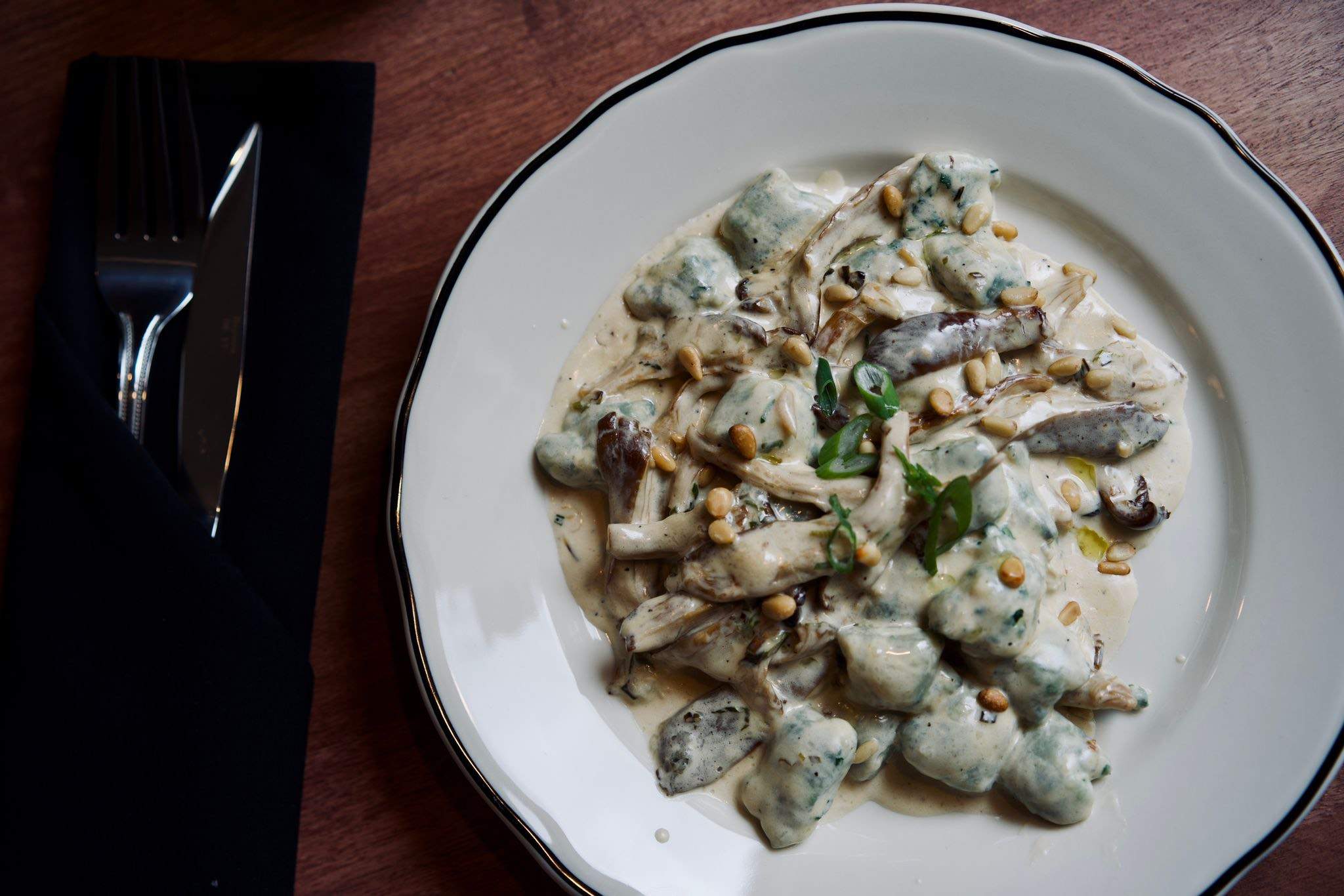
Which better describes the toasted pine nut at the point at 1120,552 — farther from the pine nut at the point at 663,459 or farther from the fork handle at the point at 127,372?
the fork handle at the point at 127,372

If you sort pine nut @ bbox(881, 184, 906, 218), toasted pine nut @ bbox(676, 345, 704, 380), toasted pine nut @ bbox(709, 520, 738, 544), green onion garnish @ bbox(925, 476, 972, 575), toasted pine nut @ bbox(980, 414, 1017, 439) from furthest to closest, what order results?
pine nut @ bbox(881, 184, 906, 218), toasted pine nut @ bbox(676, 345, 704, 380), toasted pine nut @ bbox(980, 414, 1017, 439), toasted pine nut @ bbox(709, 520, 738, 544), green onion garnish @ bbox(925, 476, 972, 575)

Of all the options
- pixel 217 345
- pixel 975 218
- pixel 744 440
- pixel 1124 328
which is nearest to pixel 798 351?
pixel 744 440

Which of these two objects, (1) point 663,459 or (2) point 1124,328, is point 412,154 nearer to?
(1) point 663,459

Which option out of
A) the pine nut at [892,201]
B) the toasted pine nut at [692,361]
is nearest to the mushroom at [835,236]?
the pine nut at [892,201]

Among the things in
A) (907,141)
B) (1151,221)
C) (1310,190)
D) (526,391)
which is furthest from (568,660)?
(1310,190)

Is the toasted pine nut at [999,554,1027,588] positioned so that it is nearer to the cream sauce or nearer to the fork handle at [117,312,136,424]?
the cream sauce

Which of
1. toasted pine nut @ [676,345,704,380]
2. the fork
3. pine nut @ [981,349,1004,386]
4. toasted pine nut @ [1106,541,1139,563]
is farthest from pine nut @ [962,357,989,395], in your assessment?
the fork
